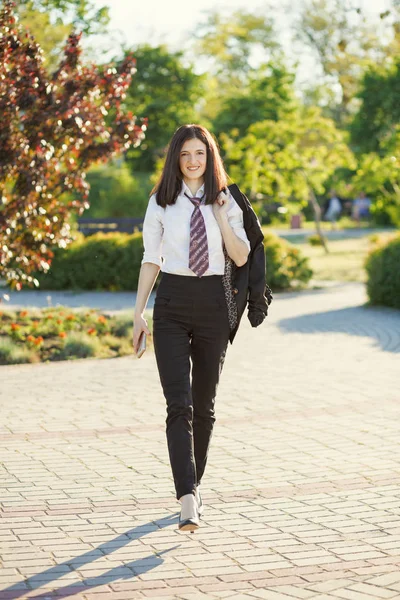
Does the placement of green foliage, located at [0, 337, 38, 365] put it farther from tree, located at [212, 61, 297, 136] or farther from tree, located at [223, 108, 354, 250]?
tree, located at [212, 61, 297, 136]

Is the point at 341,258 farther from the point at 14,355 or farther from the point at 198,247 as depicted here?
the point at 198,247

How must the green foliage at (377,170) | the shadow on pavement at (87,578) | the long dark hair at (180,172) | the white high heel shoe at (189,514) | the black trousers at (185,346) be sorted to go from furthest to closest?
1. the green foliage at (377,170)
2. the long dark hair at (180,172)
3. the black trousers at (185,346)
4. the white high heel shoe at (189,514)
5. the shadow on pavement at (87,578)

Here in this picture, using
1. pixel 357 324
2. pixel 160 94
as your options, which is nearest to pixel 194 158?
pixel 357 324

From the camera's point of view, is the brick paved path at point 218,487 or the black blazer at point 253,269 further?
the black blazer at point 253,269

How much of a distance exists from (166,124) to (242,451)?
Result: 36.9 meters

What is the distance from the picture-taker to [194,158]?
507 cm

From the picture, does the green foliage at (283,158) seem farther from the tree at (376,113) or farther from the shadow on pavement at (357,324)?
the shadow on pavement at (357,324)

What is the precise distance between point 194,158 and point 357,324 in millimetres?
8881

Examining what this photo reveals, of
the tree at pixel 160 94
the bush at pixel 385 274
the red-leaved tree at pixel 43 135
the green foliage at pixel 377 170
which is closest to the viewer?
the red-leaved tree at pixel 43 135

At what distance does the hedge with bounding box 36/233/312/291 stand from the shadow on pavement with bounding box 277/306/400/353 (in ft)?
9.59

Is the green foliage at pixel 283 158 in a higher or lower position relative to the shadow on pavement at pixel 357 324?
higher

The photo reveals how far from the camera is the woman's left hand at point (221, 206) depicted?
504 cm

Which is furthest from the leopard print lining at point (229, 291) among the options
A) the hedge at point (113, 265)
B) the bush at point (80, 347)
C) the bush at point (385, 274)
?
the hedge at point (113, 265)

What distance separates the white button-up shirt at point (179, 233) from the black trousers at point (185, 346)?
0.06 meters
